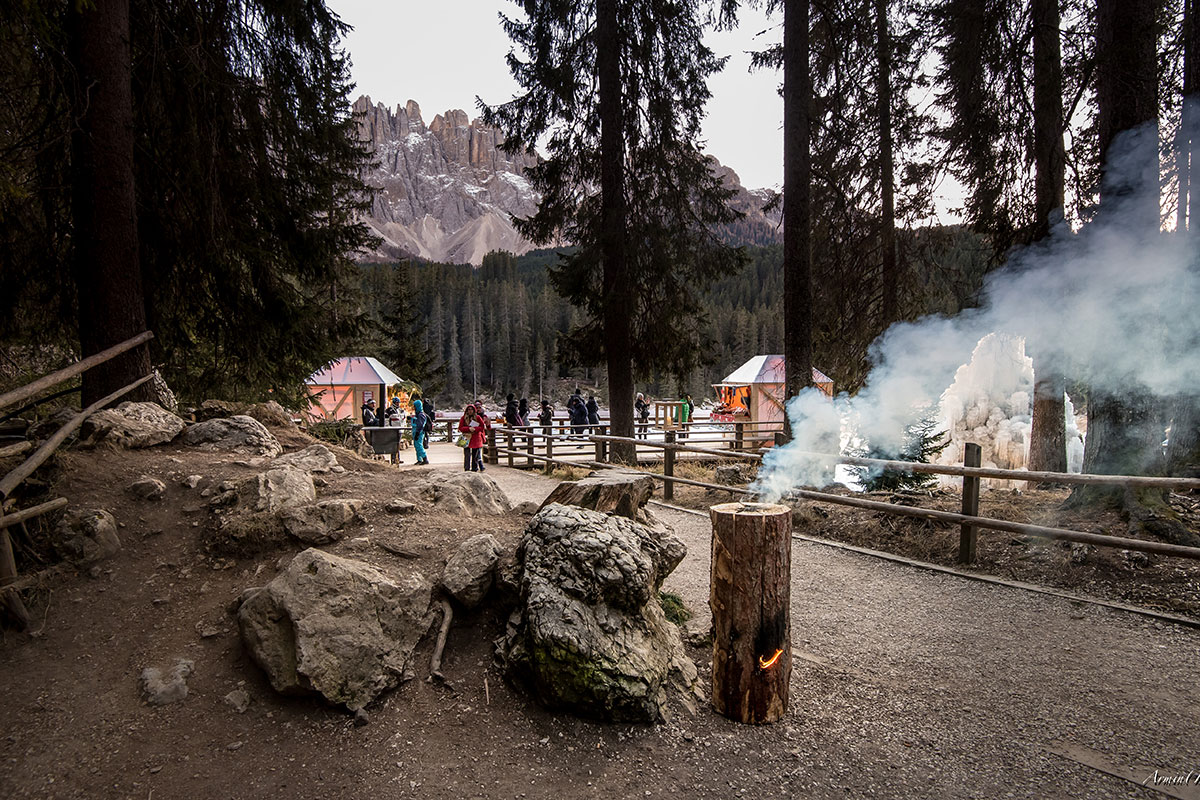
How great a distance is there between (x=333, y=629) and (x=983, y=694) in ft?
12.1

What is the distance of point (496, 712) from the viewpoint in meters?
3.02

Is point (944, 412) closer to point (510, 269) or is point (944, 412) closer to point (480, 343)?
point (480, 343)

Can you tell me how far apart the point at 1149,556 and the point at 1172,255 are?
3.08 meters

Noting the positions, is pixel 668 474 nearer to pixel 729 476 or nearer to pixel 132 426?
pixel 729 476

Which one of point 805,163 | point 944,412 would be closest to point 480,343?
point 944,412

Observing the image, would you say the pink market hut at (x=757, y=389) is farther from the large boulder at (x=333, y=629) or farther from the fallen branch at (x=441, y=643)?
the large boulder at (x=333, y=629)

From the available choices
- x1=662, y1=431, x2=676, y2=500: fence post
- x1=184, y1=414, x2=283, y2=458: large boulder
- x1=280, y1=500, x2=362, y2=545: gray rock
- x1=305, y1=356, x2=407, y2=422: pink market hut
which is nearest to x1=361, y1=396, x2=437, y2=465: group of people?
x1=305, y1=356, x2=407, y2=422: pink market hut

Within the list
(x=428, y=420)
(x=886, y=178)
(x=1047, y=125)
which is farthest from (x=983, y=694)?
(x=428, y=420)

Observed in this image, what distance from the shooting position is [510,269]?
11612 centimetres

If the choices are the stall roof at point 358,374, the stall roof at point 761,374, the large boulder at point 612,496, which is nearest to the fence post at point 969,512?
the large boulder at point 612,496

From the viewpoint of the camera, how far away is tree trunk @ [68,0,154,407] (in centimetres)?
505

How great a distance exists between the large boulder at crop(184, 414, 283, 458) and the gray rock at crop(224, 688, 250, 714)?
8.55 ft

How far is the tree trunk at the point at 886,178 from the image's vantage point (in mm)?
10430

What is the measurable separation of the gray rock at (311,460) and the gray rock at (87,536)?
3.80ft
